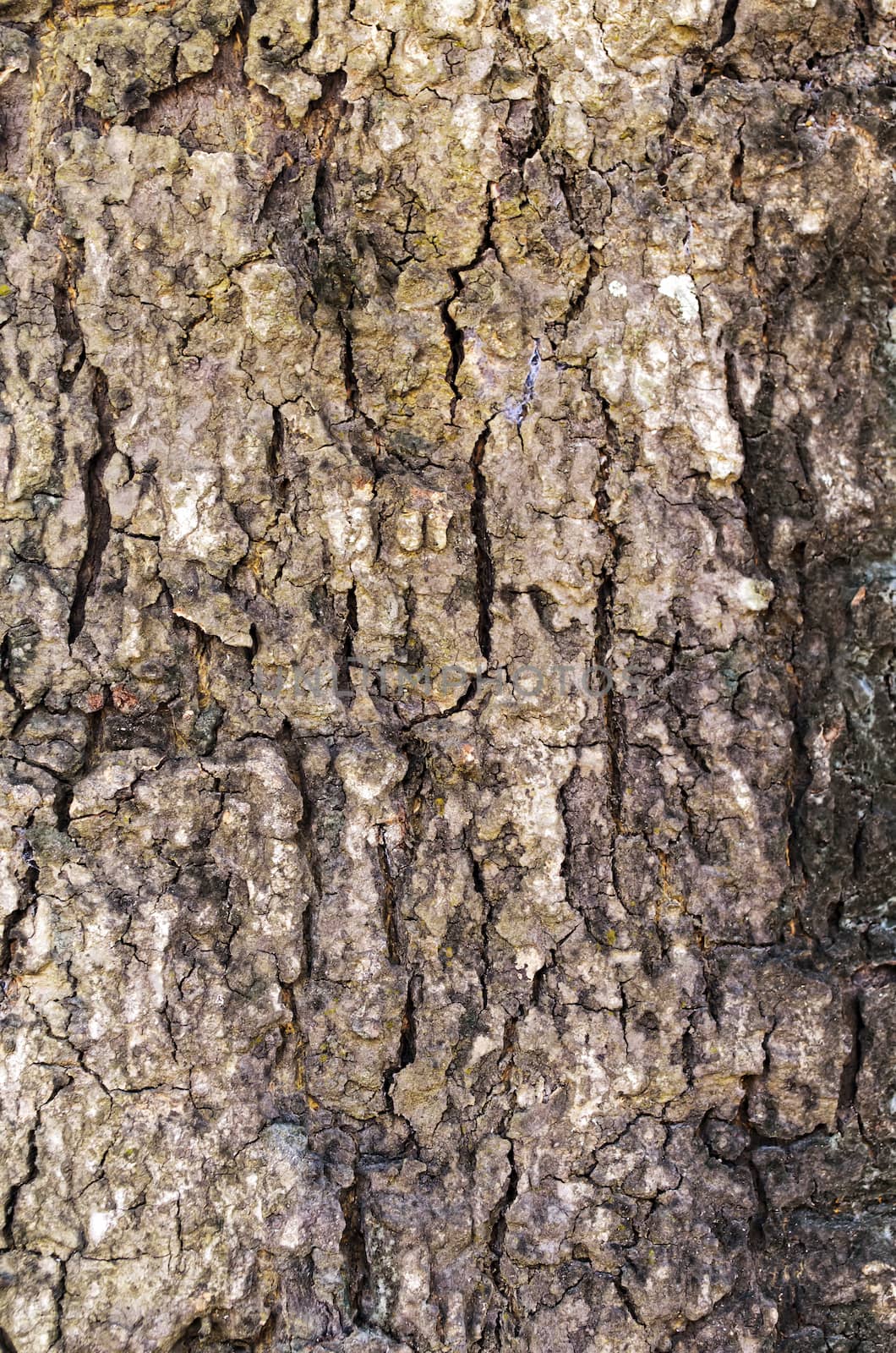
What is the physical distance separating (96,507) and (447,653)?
57cm

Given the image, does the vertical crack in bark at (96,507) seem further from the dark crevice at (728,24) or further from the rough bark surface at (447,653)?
the dark crevice at (728,24)

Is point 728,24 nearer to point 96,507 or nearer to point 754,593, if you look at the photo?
point 754,593

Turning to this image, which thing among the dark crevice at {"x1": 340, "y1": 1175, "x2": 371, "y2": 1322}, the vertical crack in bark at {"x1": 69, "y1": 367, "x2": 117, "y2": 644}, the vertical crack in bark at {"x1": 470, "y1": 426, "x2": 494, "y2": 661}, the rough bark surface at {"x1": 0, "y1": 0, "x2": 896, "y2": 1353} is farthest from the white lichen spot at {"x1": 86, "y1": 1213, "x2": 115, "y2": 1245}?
the vertical crack in bark at {"x1": 470, "y1": 426, "x2": 494, "y2": 661}

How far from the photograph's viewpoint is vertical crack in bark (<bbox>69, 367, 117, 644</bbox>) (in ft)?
4.73

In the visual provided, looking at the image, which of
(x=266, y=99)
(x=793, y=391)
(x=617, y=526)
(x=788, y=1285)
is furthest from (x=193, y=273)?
(x=788, y=1285)

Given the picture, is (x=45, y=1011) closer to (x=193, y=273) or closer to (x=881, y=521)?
(x=193, y=273)

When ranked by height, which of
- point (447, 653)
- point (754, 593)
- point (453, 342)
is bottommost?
point (447, 653)

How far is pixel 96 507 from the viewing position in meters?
1.45

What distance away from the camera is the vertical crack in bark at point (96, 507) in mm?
1441

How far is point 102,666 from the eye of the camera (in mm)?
1430

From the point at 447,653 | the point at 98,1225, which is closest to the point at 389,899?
A: the point at 447,653

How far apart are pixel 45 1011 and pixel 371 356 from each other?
3.45ft

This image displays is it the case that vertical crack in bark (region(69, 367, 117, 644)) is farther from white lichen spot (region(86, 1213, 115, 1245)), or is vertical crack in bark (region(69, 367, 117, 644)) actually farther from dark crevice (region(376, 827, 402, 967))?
white lichen spot (region(86, 1213, 115, 1245))

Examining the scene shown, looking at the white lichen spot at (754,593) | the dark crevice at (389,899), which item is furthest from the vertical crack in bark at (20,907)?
the white lichen spot at (754,593)
